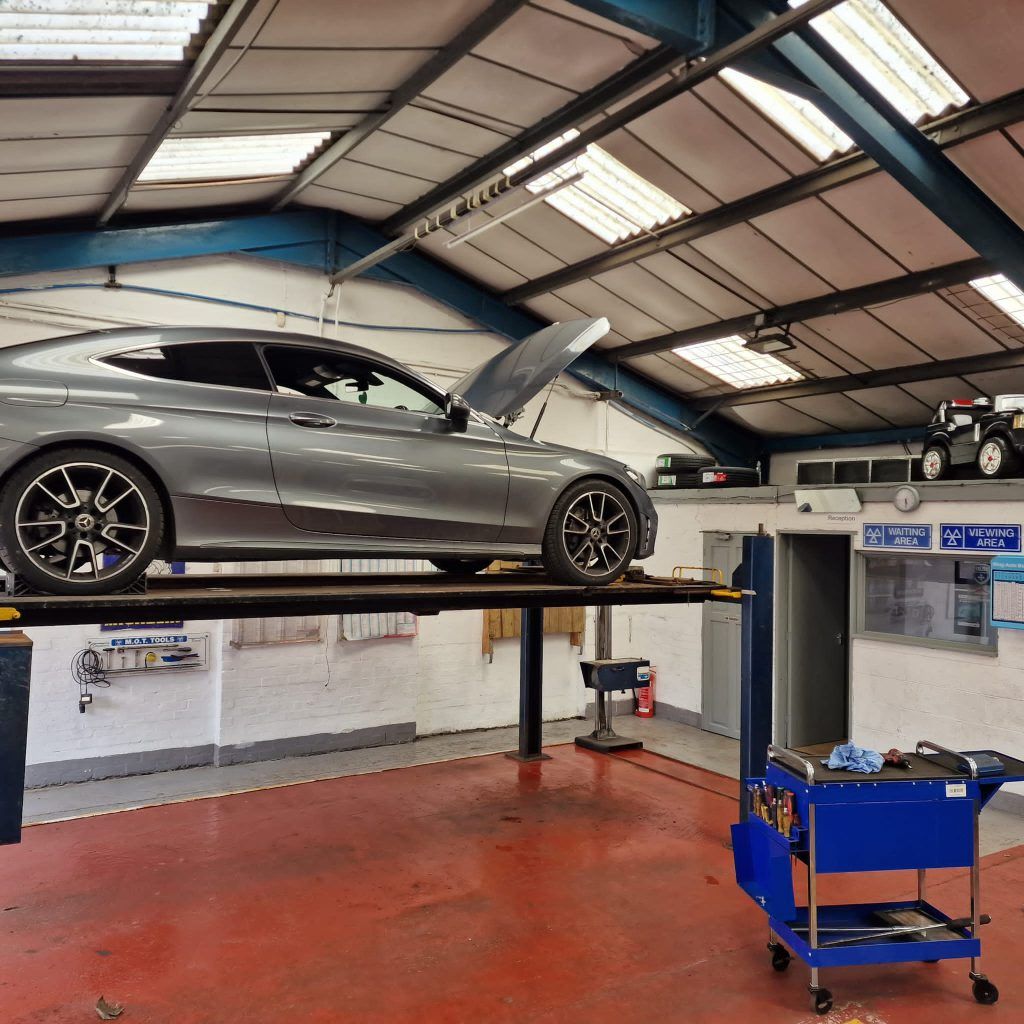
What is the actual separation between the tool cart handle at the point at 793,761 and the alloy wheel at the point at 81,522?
2700 millimetres

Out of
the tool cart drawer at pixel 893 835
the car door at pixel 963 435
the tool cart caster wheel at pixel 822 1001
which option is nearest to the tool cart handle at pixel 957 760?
the tool cart drawer at pixel 893 835

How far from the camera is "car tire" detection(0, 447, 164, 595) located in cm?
284

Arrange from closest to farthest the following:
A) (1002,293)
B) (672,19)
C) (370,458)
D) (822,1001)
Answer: (822,1001)
(370,458)
(672,19)
(1002,293)

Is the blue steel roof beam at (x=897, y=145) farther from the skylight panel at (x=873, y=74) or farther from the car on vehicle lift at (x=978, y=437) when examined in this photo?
the car on vehicle lift at (x=978, y=437)

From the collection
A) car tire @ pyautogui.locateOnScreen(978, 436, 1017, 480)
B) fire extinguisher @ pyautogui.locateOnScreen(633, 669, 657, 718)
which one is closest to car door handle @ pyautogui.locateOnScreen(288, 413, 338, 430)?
car tire @ pyautogui.locateOnScreen(978, 436, 1017, 480)

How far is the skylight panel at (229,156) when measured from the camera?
17.6ft

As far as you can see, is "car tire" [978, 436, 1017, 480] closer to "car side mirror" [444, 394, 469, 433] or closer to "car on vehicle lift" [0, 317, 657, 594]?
"car on vehicle lift" [0, 317, 657, 594]

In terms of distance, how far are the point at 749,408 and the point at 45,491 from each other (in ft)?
26.7

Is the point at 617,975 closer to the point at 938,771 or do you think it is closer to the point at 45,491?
the point at 938,771

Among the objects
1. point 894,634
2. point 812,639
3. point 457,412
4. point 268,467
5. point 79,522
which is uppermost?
point 457,412

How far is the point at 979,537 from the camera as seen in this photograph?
6.35 meters

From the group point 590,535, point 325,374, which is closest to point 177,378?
point 325,374

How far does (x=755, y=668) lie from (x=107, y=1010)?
11.6 feet

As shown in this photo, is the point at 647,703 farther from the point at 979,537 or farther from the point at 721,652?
the point at 979,537
